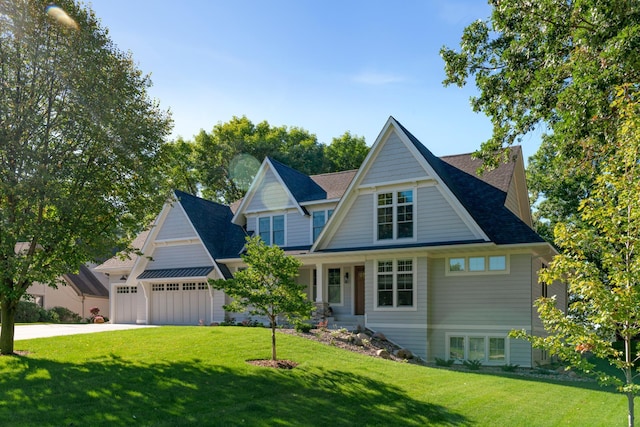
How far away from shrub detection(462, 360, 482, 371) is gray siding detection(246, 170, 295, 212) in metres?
10.4

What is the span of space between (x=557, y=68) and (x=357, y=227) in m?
10.8

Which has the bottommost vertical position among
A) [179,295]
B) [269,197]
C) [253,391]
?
[253,391]

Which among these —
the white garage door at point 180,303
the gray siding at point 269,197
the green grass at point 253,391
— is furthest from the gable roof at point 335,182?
the green grass at point 253,391

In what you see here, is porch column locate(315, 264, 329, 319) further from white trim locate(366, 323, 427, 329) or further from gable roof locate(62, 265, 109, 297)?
gable roof locate(62, 265, 109, 297)

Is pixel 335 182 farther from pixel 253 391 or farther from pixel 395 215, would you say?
pixel 253 391

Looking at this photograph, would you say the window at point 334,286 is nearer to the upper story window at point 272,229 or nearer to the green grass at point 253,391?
the upper story window at point 272,229

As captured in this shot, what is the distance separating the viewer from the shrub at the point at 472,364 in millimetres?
18031

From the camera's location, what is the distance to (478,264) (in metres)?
19.7

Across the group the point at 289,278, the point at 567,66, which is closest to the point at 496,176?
the point at 567,66

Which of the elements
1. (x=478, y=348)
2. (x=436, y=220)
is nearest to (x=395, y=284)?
(x=436, y=220)

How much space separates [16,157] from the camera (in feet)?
45.2

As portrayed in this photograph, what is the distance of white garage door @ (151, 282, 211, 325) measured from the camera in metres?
26.2

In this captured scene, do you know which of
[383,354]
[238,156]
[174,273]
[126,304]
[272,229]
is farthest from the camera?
[238,156]

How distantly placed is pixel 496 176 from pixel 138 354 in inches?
584
